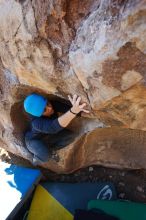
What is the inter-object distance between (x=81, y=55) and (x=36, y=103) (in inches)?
30.9

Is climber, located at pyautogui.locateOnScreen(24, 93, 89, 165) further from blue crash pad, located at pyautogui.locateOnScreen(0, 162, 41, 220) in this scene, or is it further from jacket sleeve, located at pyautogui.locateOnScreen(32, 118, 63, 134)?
blue crash pad, located at pyautogui.locateOnScreen(0, 162, 41, 220)

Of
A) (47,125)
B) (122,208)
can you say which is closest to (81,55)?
(47,125)

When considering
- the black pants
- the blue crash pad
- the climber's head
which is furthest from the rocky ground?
the climber's head

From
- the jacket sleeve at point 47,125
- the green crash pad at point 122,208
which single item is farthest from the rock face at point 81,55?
the green crash pad at point 122,208

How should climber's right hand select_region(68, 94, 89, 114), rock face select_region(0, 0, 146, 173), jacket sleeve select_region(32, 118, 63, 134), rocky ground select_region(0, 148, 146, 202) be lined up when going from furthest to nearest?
rocky ground select_region(0, 148, 146, 202) < jacket sleeve select_region(32, 118, 63, 134) < climber's right hand select_region(68, 94, 89, 114) < rock face select_region(0, 0, 146, 173)

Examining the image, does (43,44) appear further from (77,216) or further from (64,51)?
(77,216)

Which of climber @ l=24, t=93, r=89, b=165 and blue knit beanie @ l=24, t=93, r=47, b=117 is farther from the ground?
blue knit beanie @ l=24, t=93, r=47, b=117

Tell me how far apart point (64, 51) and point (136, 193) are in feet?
6.09

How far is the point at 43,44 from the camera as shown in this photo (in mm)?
2443

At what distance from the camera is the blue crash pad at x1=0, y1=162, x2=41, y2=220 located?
11.5 feet

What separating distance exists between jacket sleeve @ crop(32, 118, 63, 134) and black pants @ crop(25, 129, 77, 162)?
9.4 inches

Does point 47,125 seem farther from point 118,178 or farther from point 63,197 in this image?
point 118,178

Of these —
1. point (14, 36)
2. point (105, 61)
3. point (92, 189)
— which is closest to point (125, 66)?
point (105, 61)

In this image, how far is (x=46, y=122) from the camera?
301 cm
